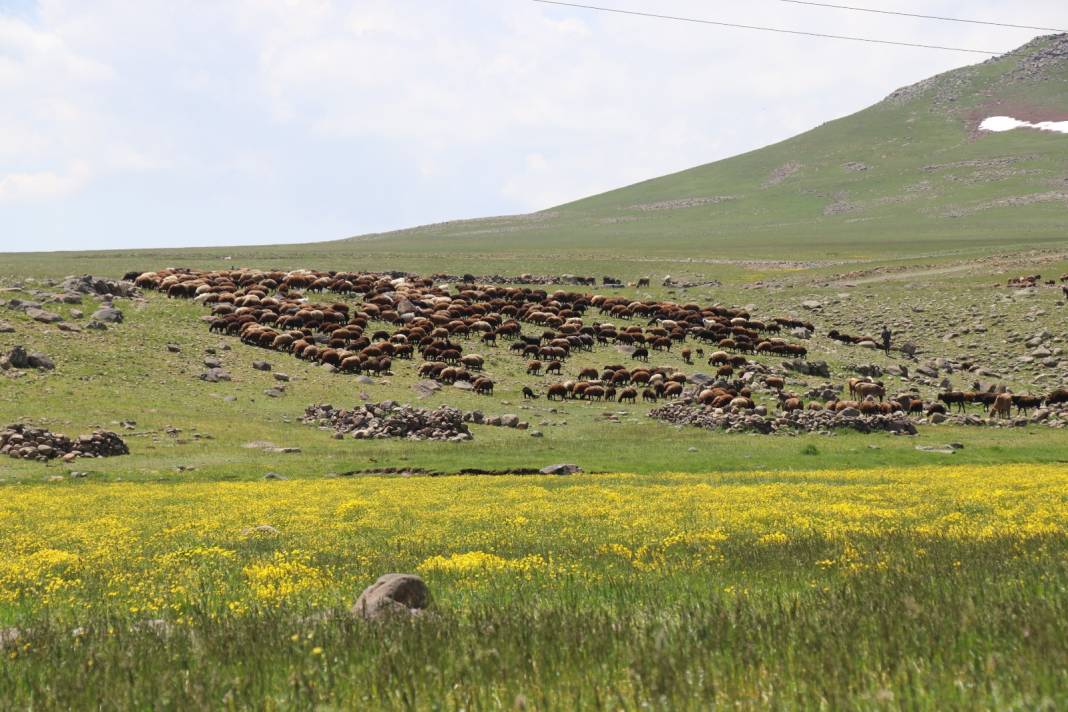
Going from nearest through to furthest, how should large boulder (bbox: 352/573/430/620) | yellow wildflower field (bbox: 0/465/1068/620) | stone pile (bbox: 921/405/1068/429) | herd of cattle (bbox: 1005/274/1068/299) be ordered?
large boulder (bbox: 352/573/430/620), yellow wildflower field (bbox: 0/465/1068/620), stone pile (bbox: 921/405/1068/429), herd of cattle (bbox: 1005/274/1068/299)

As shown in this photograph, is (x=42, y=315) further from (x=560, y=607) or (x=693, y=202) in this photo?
(x=693, y=202)

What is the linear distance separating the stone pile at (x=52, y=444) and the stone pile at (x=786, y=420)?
84.7 feet

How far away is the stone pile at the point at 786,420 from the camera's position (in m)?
43.2

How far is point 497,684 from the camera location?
5.31 meters

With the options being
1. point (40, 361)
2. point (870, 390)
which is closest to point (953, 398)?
point (870, 390)

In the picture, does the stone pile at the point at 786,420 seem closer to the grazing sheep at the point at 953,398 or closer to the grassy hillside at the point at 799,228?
the grazing sheep at the point at 953,398

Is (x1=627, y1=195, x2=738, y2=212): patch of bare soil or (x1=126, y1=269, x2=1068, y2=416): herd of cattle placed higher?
(x1=627, y1=195, x2=738, y2=212): patch of bare soil

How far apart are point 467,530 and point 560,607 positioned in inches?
399

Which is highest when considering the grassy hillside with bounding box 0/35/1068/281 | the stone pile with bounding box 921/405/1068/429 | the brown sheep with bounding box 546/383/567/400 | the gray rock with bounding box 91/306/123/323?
the grassy hillside with bounding box 0/35/1068/281

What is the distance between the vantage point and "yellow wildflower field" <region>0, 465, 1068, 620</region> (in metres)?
10.8

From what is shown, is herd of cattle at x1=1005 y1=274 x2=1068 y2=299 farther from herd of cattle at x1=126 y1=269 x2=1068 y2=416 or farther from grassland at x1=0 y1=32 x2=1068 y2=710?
herd of cattle at x1=126 y1=269 x2=1068 y2=416

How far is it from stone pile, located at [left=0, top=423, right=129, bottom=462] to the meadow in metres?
14.6

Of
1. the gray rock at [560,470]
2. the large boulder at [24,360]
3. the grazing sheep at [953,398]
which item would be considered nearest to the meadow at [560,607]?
the gray rock at [560,470]

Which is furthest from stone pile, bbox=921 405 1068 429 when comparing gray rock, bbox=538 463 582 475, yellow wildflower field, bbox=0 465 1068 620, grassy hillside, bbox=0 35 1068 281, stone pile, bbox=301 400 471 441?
grassy hillside, bbox=0 35 1068 281
